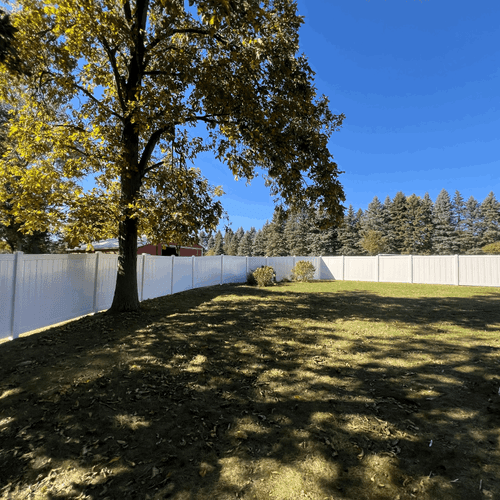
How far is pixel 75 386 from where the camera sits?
358cm

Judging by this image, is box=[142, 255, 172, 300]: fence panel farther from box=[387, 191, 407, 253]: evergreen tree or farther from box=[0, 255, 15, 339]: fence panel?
box=[387, 191, 407, 253]: evergreen tree


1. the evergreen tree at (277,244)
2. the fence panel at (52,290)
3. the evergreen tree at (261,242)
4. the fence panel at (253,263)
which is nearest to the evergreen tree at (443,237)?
the evergreen tree at (277,244)

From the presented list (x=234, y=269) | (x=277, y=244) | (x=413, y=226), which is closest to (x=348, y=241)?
(x=413, y=226)

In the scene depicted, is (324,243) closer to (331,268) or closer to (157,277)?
(331,268)

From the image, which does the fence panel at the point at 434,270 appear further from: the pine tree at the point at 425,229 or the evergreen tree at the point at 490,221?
the evergreen tree at the point at 490,221

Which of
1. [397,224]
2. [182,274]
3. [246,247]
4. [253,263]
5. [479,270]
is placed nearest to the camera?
[182,274]

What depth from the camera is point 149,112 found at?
19.7ft

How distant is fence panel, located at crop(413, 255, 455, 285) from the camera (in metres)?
16.8

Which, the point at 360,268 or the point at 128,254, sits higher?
the point at 128,254

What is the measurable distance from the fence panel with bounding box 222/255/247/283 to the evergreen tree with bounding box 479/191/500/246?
3885cm

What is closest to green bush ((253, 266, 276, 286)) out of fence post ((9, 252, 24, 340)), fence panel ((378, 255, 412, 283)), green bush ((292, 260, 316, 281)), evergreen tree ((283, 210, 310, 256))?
green bush ((292, 260, 316, 281))

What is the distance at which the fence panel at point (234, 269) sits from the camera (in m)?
16.8

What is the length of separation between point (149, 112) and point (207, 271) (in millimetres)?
9511

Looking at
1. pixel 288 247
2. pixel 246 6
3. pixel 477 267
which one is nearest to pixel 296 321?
pixel 246 6
